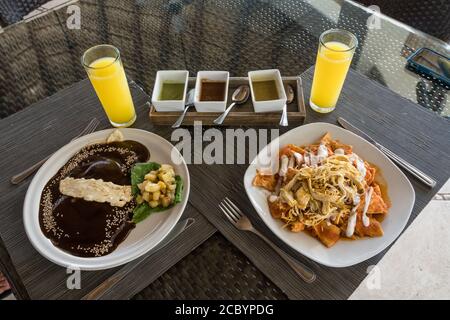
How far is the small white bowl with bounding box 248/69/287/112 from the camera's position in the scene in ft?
3.88

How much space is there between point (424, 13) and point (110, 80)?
5.10 ft

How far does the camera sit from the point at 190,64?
1.48 metres

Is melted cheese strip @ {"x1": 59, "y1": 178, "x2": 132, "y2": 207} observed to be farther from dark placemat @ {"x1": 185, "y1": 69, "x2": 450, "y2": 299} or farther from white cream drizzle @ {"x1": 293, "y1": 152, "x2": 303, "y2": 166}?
white cream drizzle @ {"x1": 293, "y1": 152, "x2": 303, "y2": 166}

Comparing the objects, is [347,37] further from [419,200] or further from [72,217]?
[72,217]

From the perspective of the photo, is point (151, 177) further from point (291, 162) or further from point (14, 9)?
point (14, 9)

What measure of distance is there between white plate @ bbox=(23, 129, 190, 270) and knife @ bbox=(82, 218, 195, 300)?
32 millimetres

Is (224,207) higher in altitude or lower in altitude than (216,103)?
lower

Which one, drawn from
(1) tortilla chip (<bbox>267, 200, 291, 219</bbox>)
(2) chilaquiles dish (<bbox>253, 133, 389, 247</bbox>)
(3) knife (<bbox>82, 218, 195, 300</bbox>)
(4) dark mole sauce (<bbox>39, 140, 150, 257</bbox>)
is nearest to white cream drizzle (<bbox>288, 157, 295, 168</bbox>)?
(2) chilaquiles dish (<bbox>253, 133, 389, 247</bbox>)

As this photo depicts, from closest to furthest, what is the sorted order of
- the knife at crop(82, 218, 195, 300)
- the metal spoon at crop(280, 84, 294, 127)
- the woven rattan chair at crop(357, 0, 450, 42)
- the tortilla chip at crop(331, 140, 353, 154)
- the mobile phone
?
1. the knife at crop(82, 218, 195, 300)
2. the tortilla chip at crop(331, 140, 353, 154)
3. the metal spoon at crop(280, 84, 294, 127)
4. the mobile phone
5. the woven rattan chair at crop(357, 0, 450, 42)

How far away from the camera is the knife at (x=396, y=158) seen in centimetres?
107

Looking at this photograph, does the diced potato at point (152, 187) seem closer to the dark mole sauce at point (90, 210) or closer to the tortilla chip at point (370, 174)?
the dark mole sauce at point (90, 210)

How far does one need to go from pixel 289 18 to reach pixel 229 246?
1175 mm
